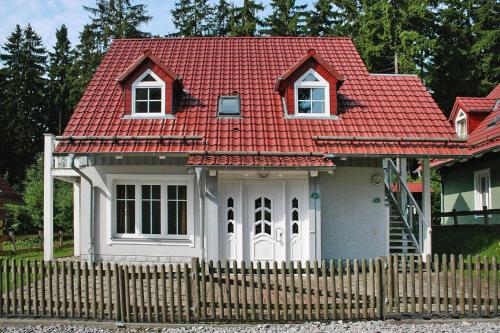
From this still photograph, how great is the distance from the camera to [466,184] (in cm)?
2058

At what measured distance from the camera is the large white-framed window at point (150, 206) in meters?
13.8

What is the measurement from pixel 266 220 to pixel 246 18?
27500mm

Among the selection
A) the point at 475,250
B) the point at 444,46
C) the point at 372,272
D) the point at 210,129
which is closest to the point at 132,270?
the point at 372,272

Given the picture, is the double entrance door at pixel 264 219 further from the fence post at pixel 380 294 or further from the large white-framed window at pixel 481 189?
the large white-framed window at pixel 481 189

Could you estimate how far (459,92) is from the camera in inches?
1304

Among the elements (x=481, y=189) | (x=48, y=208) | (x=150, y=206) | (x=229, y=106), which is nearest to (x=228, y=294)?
(x=150, y=206)

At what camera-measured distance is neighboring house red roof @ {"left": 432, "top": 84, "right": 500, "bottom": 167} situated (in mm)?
16812

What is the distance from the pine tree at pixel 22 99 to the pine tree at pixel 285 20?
22.1m

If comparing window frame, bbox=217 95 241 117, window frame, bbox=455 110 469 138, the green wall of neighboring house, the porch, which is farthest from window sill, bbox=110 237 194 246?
window frame, bbox=455 110 469 138

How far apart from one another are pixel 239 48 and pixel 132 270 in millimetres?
11374

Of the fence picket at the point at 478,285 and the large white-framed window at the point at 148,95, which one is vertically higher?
the large white-framed window at the point at 148,95

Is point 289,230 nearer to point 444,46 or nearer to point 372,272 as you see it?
point 372,272

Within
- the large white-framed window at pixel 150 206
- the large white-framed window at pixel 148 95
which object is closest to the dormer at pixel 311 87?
the large white-framed window at pixel 148 95

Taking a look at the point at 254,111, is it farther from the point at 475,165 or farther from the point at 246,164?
the point at 475,165
